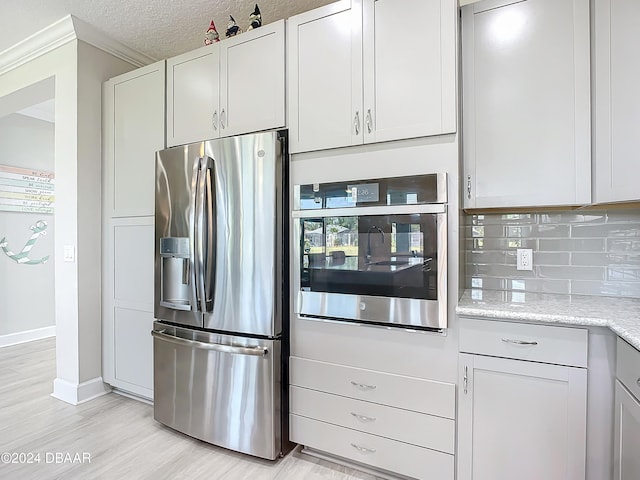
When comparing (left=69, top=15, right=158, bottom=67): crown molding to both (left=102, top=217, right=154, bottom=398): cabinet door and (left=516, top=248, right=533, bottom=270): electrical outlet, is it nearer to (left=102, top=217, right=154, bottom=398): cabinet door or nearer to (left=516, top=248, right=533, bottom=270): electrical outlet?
(left=102, top=217, right=154, bottom=398): cabinet door

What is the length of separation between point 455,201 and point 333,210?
0.59 metres

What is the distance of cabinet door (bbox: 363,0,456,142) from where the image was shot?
1.56m

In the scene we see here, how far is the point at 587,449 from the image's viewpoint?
135 centimetres

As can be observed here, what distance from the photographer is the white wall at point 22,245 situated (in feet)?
13.2

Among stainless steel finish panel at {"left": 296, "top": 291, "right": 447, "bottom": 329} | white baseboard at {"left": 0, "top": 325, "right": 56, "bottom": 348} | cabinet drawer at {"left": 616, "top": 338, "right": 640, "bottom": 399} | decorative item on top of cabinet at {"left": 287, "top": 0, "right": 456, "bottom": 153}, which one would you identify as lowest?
white baseboard at {"left": 0, "top": 325, "right": 56, "bottom": 348}

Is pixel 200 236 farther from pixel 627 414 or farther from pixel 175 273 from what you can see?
pixel 627 414

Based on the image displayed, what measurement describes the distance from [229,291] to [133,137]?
151 cm

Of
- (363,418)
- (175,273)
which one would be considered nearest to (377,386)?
(363,418)

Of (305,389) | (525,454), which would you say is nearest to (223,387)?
(305,389)

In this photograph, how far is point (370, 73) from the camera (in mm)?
1713

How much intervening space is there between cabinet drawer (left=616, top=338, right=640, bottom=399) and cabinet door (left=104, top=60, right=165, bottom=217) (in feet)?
8.82

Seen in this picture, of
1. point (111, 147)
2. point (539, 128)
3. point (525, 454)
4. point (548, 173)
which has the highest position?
point (111, 147)

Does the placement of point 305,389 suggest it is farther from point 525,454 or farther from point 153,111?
point 153,111

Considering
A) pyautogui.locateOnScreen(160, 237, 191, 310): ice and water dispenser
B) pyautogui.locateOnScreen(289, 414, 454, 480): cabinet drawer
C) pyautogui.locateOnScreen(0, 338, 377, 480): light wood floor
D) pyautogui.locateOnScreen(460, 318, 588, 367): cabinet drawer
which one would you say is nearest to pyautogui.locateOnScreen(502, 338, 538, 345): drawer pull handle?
pyautogui.locateOnScreen(460, 318, 588, 367): cabinet drawer
